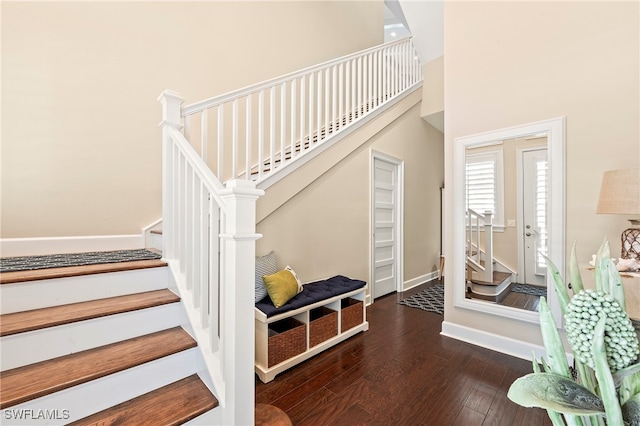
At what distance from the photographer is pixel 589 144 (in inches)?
82.7

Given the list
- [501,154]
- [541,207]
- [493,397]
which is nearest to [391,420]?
[493,397]

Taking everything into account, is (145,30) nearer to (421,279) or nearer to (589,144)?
(589,144)

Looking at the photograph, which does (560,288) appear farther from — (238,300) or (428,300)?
(428,300)

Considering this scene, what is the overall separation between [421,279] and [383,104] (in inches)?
116

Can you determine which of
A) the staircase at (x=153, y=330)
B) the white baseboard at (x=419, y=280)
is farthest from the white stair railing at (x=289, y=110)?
the white baseboard at (x=419, y=280)

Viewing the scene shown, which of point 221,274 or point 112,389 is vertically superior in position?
point 221,274

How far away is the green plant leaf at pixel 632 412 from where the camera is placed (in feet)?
1.46

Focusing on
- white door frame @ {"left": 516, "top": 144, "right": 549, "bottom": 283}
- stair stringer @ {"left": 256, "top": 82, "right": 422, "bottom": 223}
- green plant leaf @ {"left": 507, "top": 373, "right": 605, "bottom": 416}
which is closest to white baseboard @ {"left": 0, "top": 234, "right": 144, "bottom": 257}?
stair stringer @ {"left": 256, "top": 82, "right": 422, "bottom": 223}

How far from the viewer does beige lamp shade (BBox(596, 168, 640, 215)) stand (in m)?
1.52

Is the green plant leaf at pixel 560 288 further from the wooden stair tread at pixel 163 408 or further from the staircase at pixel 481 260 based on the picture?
the staircase at pixel 481 260

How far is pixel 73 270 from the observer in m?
1.55

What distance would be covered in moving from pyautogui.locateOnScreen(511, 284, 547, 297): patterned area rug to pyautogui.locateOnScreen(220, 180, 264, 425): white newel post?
247 centimetres

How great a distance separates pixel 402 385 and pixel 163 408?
4.97ft

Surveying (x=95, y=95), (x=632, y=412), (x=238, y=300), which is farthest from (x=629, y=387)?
(x=95, y=95)
